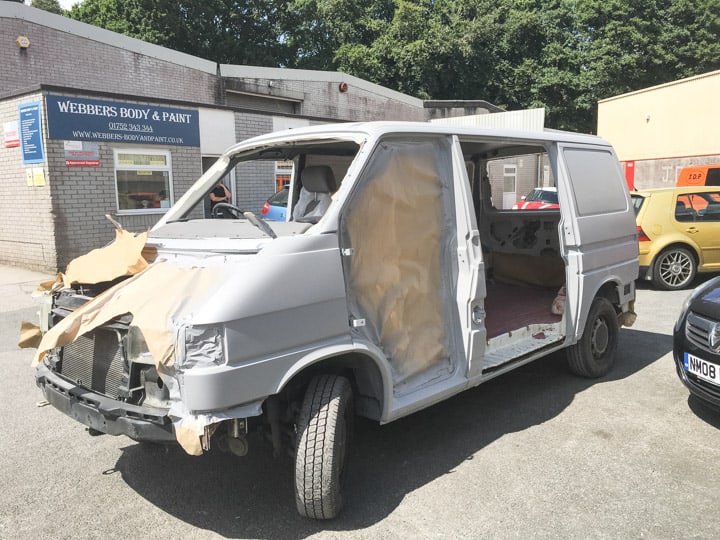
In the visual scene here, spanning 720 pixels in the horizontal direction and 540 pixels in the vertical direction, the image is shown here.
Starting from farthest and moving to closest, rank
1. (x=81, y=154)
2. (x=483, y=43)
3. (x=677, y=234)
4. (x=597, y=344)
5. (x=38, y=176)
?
(x=483, y=43) < (x=81, y=154) < (x=38, y=176) < (x=677, y=234) < (x=597, y=344)

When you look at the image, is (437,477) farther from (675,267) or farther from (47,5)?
(47,5)

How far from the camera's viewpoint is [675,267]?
938cm

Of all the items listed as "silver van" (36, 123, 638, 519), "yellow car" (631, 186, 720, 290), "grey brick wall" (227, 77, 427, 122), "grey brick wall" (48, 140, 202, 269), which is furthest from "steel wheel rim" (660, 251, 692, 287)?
"grey brick wall" (227, 77, 427, 122)

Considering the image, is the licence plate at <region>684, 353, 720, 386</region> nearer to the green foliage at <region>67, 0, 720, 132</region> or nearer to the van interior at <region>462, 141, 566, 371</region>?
the van interior at <region>462, 141, 566, 371</region>

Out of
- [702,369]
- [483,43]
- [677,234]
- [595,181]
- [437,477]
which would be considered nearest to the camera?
[437,477]

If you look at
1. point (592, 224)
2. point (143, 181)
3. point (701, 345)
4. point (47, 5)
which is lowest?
point (701, 345)

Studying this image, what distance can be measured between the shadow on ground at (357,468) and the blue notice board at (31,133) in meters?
8.39

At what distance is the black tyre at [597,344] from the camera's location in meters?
5.13

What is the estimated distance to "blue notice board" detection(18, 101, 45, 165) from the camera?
10336 millimetres

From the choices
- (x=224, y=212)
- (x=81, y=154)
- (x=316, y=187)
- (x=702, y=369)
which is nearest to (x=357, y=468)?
(x=316, y=187)

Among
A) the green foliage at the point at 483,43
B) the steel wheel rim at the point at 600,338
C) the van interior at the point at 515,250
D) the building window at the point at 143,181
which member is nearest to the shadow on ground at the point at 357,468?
the steel wheel rim at the point at 600,338

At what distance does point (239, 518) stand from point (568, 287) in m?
3.11

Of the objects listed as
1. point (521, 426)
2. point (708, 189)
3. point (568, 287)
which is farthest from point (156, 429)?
point (708, 189)

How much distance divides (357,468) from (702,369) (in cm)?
250
